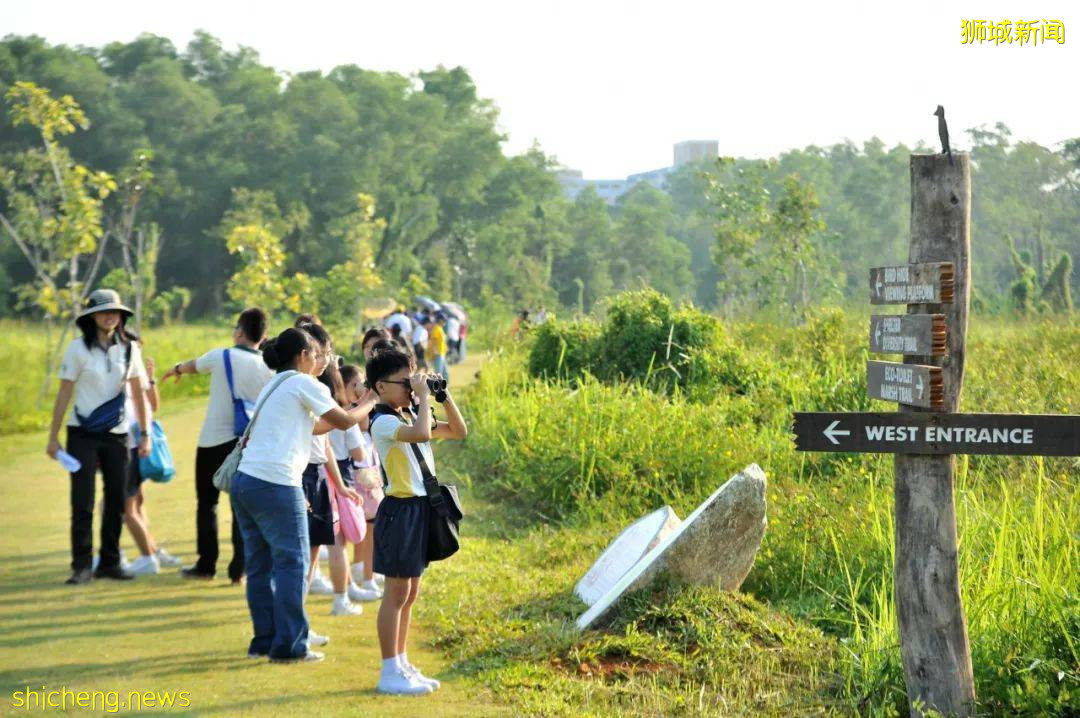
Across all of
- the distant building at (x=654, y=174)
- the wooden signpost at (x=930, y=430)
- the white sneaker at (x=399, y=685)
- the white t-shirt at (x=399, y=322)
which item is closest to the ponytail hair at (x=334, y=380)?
the white sneaker at (x=399, y=685)

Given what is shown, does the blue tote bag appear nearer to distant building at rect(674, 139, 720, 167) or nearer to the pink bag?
the pink bag

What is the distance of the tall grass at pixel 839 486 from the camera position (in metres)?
5.11

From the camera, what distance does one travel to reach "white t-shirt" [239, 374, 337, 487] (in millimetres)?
5789

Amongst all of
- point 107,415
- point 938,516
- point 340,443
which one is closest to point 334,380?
point 340,443

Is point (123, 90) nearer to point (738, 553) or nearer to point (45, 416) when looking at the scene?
point (45, 416)

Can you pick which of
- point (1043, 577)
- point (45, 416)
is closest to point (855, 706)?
point (1043, 577)

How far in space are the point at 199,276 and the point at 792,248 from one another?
34.1 meters

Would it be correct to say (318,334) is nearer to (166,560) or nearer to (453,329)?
(166,560)

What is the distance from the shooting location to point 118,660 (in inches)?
231

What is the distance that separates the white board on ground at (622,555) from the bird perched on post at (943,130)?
9.70ft

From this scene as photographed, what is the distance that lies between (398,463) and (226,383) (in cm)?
222

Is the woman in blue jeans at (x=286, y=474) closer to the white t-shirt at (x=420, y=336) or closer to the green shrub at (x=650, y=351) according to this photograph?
the green shrub at (x=650, y=351)

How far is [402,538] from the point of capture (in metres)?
5.41

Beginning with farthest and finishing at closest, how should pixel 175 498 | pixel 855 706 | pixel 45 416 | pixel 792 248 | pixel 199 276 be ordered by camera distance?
pixel 199 276 → pixel 792 248 → pixel 45 416 → pixel 175 498 → pixel 855 706
